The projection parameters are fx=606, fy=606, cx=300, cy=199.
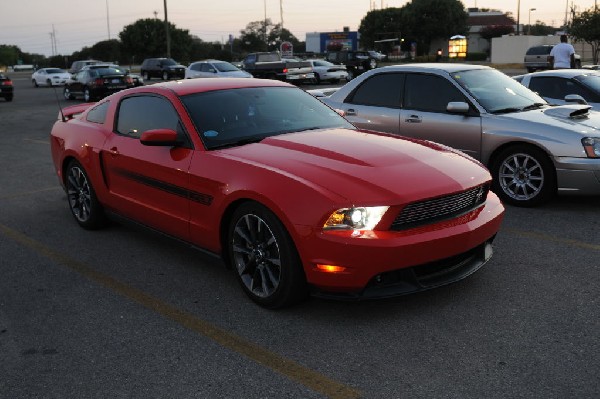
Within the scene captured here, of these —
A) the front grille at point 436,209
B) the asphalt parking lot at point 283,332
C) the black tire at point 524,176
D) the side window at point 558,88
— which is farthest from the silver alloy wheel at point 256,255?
the side window at point 558,88

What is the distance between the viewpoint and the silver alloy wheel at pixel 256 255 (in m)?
3.95

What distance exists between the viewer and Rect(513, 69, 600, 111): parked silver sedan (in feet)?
28.7

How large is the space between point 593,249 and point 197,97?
11.7 ft

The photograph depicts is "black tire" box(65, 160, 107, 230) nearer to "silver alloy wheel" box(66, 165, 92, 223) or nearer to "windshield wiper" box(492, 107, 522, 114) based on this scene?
"silver alloy wheel" box(66, 165, 92, 223)

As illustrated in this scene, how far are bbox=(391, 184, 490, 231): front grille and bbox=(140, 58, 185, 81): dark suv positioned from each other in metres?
40.0

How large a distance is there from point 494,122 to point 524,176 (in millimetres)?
686

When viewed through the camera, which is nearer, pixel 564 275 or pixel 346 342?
pixel 346 342

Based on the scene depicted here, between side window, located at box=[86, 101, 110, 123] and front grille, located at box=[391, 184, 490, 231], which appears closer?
front grille, located at box=[391, 184, 490, 231]

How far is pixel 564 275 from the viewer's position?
4.54 metres

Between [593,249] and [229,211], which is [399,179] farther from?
[593,249]

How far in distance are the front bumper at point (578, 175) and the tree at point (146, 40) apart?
84148mm

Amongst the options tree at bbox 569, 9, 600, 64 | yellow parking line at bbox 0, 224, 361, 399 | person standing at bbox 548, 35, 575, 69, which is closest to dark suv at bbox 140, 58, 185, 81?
tree at bbox 569, 9, 600, 64

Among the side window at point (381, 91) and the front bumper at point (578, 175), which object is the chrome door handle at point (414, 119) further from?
the front bumper at point (578, 175)

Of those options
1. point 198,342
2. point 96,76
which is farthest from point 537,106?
point 96,76
